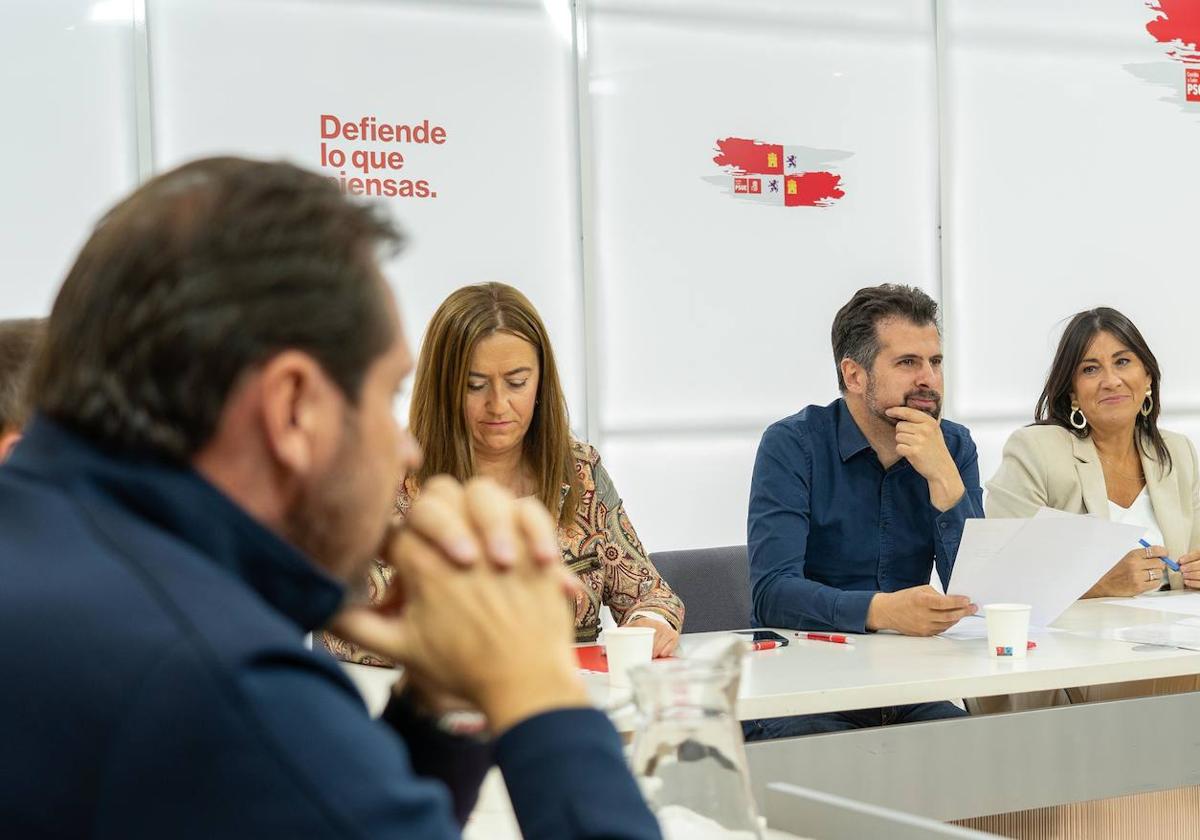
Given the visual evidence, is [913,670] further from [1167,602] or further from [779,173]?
[779,173]

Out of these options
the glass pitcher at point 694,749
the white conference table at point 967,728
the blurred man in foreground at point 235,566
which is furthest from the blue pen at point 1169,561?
the blurred man in foreground at point 235,566

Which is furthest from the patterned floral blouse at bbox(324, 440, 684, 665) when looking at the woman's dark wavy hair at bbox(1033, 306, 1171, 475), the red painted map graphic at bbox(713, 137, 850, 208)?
the red painted map graphic at bbox(713, 137, 850, 208)

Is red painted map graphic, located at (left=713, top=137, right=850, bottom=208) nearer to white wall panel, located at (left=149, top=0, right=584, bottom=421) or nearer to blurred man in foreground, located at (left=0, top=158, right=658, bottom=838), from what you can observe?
white wall panel, located at (left=149, top=0, right=584, bottom=421)

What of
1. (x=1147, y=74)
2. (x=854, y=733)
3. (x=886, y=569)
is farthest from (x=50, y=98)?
(x=1147, y=74)

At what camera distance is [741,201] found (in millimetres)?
4887

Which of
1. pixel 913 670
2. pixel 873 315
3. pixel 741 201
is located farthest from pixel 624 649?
pixel 741 201

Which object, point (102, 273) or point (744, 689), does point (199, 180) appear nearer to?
point (102, 273)

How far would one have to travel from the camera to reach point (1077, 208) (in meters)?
5.32

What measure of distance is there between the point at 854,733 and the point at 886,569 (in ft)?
2.83

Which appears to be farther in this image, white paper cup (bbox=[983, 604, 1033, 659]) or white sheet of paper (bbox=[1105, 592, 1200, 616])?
white sheet of paper (bbox=[1105, 592, 1200, 616])

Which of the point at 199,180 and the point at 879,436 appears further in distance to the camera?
the point at 879,436

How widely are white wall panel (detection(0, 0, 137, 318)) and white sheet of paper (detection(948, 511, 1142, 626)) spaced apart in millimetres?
2791

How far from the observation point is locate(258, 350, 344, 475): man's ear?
648mm

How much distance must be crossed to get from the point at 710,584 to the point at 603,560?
0.50 meters
